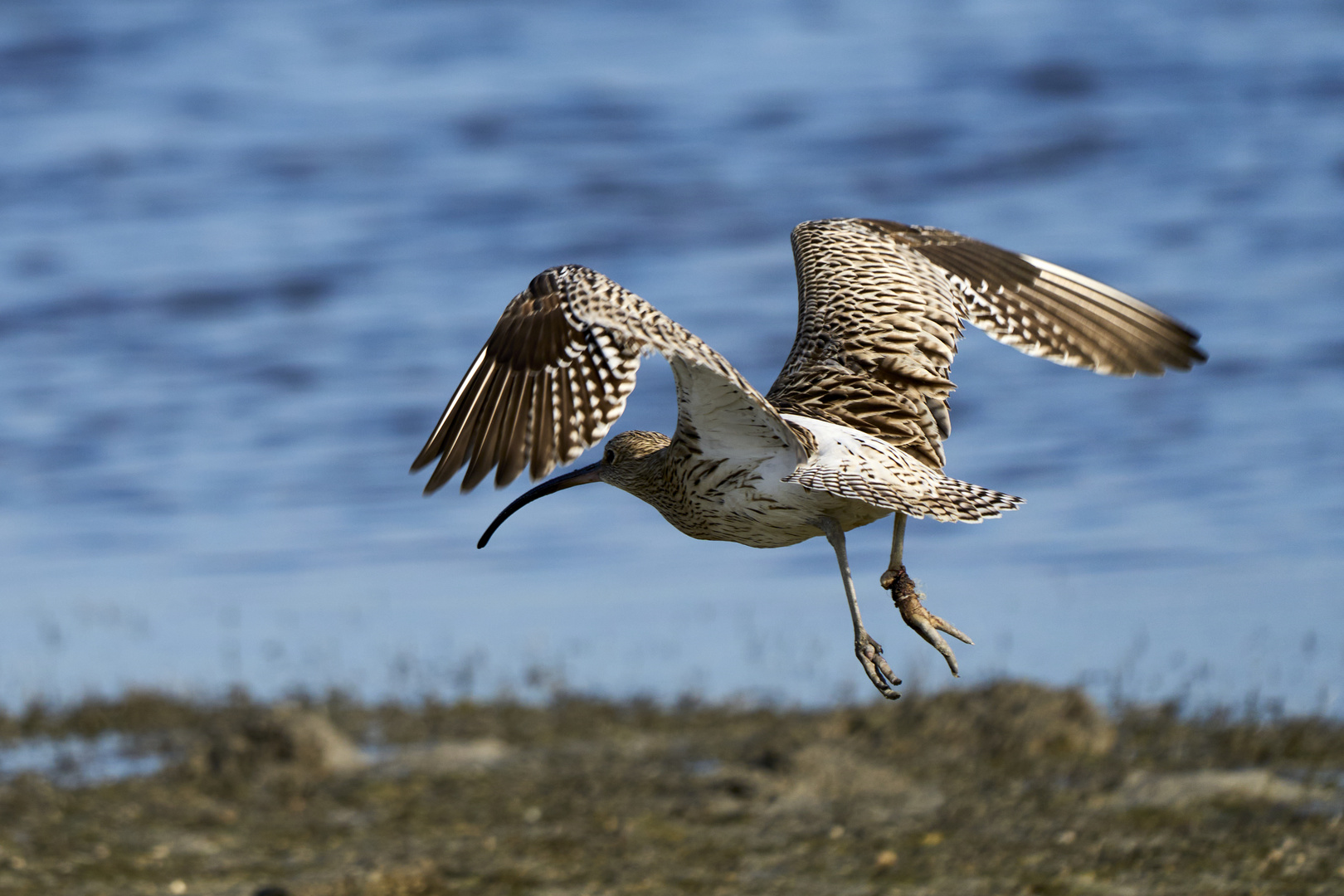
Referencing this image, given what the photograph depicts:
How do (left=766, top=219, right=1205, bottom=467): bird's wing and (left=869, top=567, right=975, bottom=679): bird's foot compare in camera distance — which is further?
(left=766, top=219, right=1205, bottom=467): bird's wing

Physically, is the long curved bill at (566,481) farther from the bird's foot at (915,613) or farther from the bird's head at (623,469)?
the bird's foot at (915,613)

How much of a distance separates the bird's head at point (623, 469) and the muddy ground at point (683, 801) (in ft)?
8.09

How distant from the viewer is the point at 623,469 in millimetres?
6395

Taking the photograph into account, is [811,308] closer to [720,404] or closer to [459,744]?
[720,404]

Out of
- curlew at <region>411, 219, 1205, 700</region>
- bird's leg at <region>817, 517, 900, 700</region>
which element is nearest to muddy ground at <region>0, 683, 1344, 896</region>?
curlew at <region>411, 219, 1205, 700</region>

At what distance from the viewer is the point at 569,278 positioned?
19.0 ft

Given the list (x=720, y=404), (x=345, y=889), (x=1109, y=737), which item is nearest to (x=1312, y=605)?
(x=1109, y=737)

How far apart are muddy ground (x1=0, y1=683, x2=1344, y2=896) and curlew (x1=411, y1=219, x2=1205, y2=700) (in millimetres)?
2480

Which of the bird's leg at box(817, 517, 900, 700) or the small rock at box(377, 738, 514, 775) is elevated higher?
the bird's leg at box(817, 517, 900, 700)

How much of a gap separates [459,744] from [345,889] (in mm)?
2429

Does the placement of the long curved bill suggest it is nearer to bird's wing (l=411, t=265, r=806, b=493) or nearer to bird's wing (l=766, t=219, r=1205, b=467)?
bird's wing (l=766, t=219, r=1205, b=467)

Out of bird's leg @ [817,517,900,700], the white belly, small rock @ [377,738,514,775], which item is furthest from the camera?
small rock @ [377,738,514,775]

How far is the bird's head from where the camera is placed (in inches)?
247

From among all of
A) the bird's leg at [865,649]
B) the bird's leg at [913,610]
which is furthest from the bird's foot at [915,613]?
the bird's leg at [865,649]
